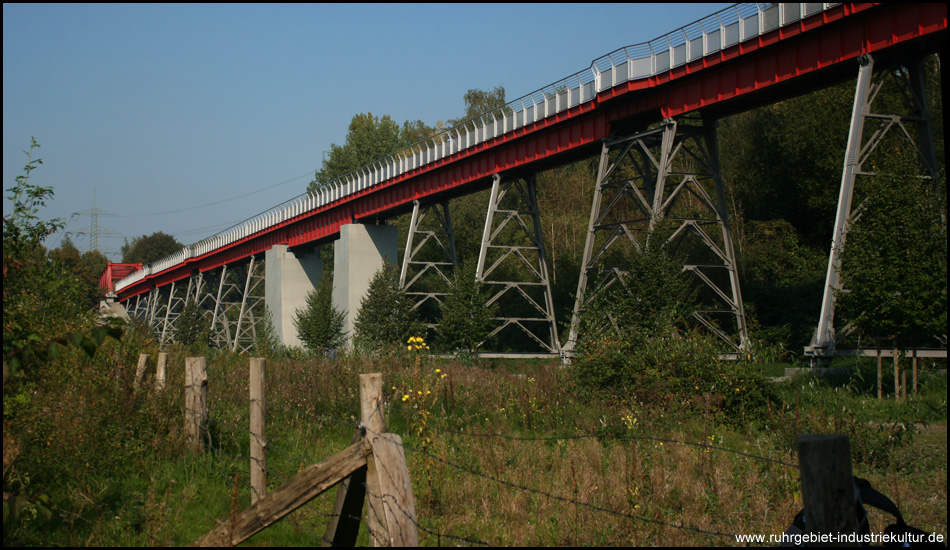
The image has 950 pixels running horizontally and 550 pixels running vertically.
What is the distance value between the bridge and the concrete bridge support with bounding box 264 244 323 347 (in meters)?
0.10

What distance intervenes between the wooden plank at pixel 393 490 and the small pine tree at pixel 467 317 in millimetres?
23454

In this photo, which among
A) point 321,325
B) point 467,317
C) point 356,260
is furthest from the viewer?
point 356,260

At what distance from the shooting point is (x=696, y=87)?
21.7m

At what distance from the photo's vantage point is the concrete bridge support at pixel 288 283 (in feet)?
147

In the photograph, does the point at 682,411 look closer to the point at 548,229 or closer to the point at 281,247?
the point at 548,229

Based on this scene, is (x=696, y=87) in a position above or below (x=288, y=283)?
above

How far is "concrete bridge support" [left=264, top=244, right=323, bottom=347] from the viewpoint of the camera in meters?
44.7

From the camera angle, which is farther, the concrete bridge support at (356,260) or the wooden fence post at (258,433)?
the concrete bridge support at (356,260)

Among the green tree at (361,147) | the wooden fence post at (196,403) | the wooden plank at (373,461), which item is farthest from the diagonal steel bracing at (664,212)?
the green tree at (361,147)

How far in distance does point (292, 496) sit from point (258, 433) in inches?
73.8

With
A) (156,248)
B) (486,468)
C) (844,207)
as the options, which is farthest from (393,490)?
(156,248)

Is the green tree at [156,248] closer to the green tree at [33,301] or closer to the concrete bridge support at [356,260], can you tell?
the concrete bridge support at [356,260]

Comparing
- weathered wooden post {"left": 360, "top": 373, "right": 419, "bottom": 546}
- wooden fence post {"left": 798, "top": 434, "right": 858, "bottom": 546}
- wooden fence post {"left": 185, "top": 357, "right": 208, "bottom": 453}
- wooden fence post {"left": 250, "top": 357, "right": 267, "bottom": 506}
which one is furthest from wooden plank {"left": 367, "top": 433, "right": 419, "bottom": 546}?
wooden fence post {"left": 185, "top": 357, "right": 208, "bottom": 453}

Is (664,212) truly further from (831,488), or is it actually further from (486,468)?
(831,488)
